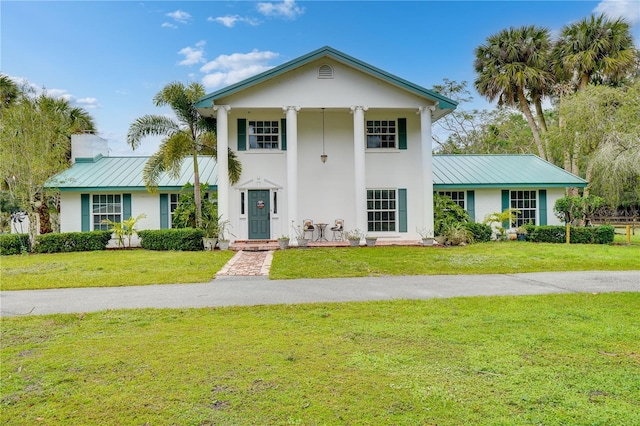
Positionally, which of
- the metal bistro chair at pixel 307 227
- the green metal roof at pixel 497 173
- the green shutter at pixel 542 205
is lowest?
the metal bistro chair at pixel 307 227

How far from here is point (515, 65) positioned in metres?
26.4

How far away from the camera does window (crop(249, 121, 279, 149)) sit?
17453 millimetres

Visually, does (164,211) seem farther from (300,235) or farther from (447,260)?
(447,260)

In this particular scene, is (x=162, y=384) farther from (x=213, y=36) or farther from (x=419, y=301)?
(x=213, y=36)

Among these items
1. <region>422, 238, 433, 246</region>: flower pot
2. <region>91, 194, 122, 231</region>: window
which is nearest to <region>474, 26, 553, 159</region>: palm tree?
<region>422, 238, 433, 246</region>: flower pot

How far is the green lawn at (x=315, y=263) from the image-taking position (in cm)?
1016

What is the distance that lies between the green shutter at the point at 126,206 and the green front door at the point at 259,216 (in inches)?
208

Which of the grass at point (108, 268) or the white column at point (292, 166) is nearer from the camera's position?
the grass at point (108, 268)

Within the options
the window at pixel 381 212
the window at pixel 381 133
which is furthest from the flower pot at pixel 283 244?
the window at pixel 381 133

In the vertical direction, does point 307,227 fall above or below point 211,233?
above

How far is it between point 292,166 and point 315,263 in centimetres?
545

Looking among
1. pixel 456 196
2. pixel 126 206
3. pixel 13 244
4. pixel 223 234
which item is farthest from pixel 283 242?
pixel 13 244

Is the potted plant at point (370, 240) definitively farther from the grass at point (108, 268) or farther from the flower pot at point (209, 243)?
the flower pot at point (209, 243)

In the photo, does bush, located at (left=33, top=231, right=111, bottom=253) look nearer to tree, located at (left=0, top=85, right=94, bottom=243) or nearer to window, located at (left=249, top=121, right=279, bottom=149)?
tree, located at (left=0, top=85, right=94, bottom=243)
